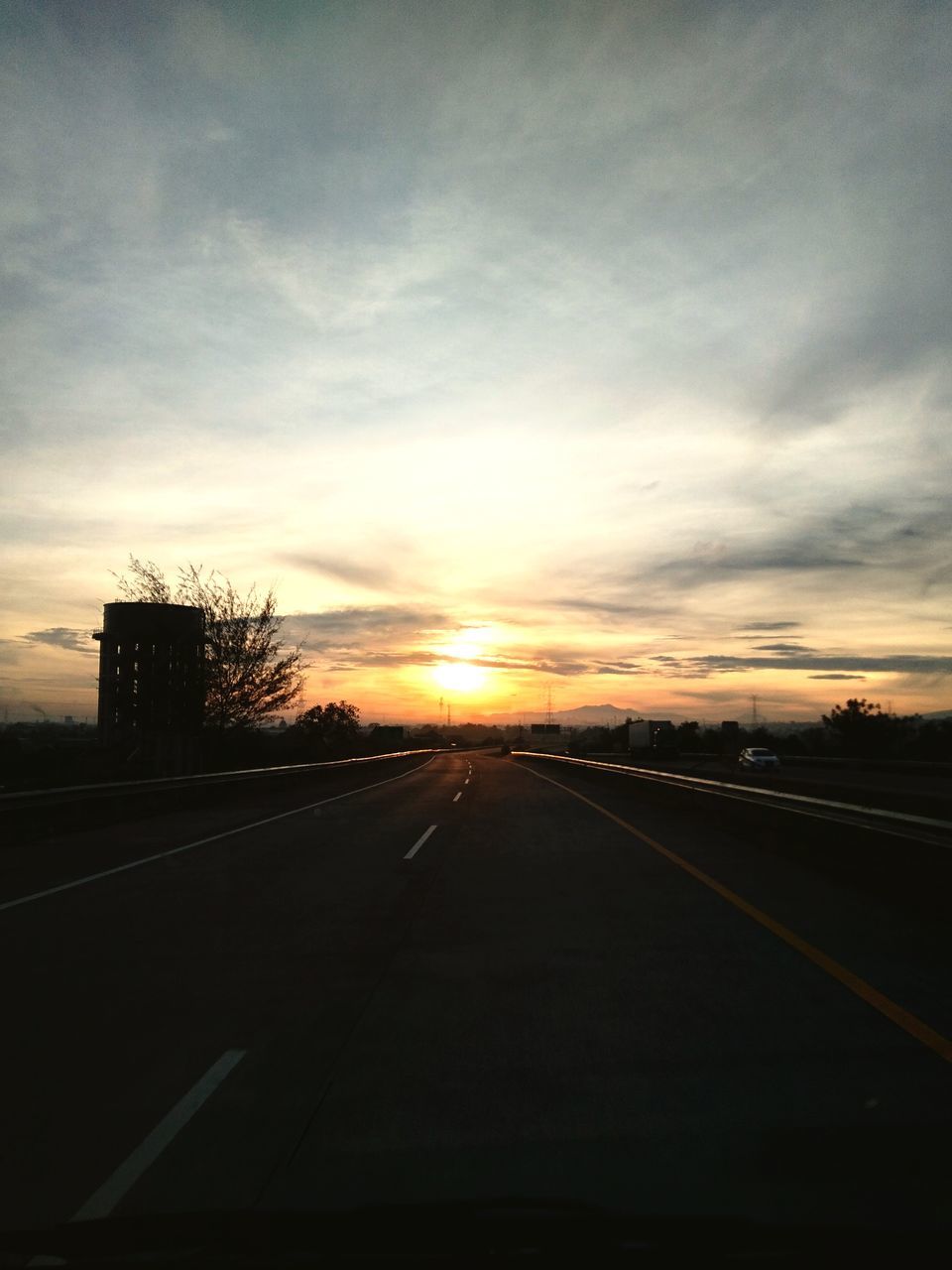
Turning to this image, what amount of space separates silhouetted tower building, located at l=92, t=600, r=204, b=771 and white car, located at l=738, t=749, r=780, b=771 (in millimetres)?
30091

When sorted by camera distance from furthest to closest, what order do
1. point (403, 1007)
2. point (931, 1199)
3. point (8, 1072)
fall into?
point (403, 1007), point (8, 1072), point (931, 1199)

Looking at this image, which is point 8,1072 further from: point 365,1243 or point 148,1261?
point 365,1243

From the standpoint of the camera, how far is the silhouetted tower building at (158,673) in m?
45.5

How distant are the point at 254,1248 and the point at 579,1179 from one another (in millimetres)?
1358

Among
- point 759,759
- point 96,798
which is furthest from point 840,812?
point 759,759

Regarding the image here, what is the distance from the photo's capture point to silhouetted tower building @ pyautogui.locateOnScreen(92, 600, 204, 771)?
45.5m

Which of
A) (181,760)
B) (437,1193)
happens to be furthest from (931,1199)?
(181,760)

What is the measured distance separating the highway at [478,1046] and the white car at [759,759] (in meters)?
43.7

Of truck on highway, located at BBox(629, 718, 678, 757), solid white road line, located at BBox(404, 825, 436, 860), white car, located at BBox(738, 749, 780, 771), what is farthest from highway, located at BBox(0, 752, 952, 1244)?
truck on highway, located at BBox(629, 718, 678, 757)

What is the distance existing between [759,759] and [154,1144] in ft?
174

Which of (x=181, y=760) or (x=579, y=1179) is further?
(x=181, y=760)

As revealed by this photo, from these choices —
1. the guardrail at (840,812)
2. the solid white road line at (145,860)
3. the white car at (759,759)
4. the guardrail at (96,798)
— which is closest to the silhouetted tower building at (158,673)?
the guardrail at (96,798)

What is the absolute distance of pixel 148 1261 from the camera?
2.84 meters

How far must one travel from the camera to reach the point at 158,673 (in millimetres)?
45906
